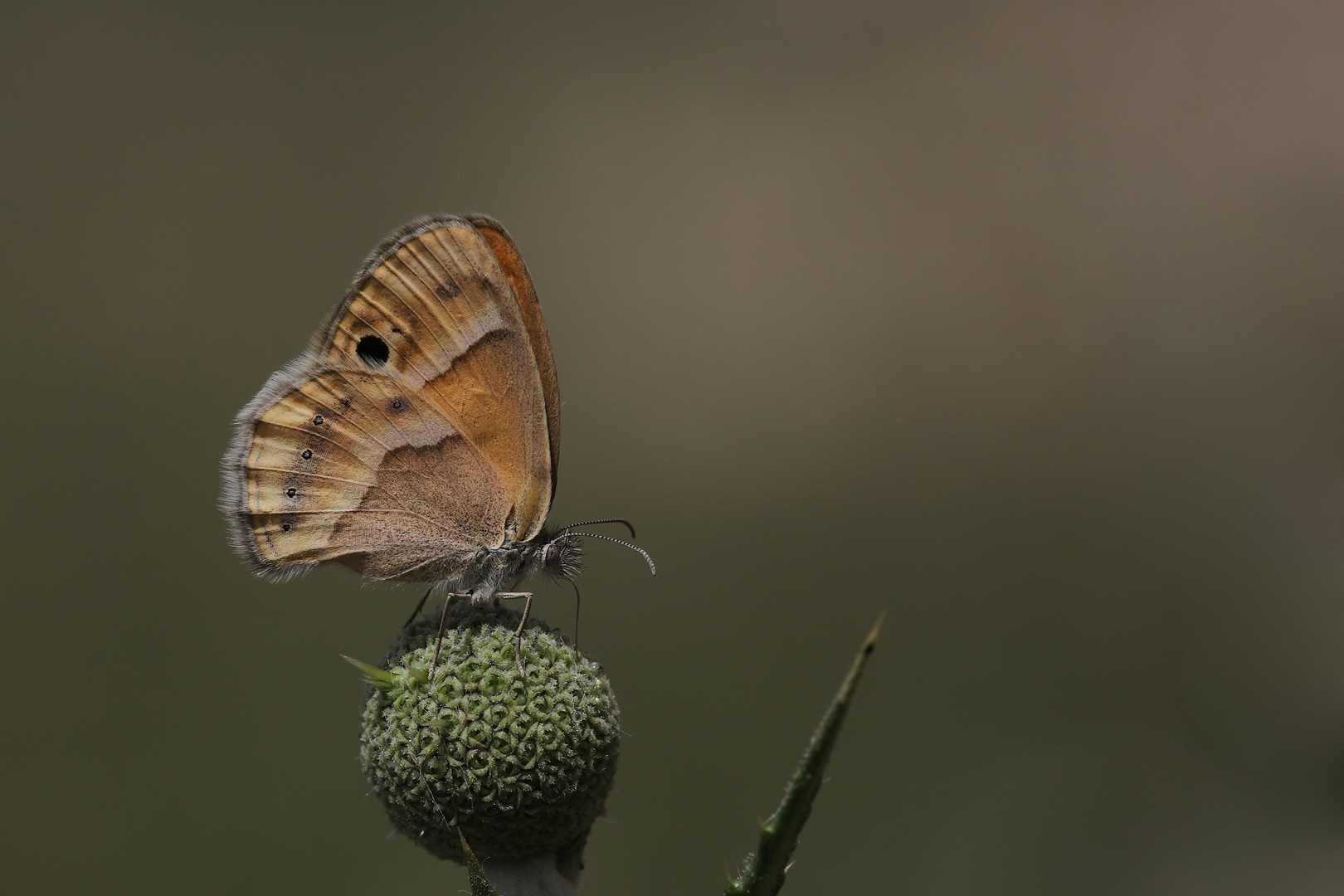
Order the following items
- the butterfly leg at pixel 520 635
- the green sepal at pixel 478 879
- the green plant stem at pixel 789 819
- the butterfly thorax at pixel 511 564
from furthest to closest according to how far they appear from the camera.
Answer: the butterfly thorax at pixel 511 564 → the butterfly leg at pixel 520 635 → the green sepal at pixel 478 879 → the green plant stem at pixel 789 819

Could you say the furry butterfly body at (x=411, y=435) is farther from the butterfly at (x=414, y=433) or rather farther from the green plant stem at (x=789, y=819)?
the green plant stem at (x=789, y=819)

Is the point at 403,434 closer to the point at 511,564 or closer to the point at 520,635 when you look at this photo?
the point at 511,564

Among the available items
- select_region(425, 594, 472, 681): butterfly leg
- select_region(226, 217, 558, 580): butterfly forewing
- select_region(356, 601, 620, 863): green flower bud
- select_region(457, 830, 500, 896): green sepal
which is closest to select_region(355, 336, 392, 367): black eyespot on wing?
select_region(226, 217, 558, 580): butterfly forewing

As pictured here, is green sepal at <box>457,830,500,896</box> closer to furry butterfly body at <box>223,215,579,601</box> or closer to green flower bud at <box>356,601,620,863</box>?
green flower bud at <box>356,601,620,863</box>

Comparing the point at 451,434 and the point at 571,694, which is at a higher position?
the point at 451,434

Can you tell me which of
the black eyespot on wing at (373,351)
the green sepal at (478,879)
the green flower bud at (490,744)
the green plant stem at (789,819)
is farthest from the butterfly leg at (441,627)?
the green plant stem at (789,819)

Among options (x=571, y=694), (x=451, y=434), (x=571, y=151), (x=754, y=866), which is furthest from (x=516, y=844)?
(x=571, y=151)

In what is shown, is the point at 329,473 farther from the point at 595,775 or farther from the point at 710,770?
the point at 710,770
